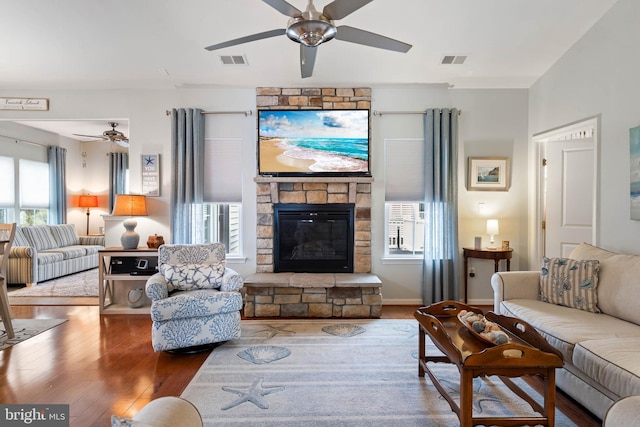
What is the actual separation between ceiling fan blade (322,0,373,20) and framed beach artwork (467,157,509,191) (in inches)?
A: 117

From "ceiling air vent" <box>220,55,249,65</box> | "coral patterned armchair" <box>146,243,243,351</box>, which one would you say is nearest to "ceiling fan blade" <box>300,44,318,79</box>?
"ceiling air vent" <box>220,55,249,65</box>

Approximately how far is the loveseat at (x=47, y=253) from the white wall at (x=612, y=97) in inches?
299

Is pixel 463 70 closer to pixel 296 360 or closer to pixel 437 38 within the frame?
pixel 437 38

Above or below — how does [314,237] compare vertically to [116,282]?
above

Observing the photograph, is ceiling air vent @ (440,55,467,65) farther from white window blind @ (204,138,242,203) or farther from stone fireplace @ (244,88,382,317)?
white window blind @ (204,138,242,203)

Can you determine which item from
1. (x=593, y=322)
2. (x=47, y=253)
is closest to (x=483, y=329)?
(x=593, y=322)

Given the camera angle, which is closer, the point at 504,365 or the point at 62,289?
the point at 504,365

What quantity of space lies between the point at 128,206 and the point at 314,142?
2396 millimetres

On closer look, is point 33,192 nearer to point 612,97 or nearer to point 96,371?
point 96,371

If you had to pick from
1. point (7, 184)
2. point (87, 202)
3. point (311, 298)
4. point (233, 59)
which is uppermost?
point (233, 59)

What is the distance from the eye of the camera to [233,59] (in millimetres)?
3973

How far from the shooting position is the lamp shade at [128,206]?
4195 mm

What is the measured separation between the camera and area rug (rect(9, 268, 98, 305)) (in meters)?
4.92

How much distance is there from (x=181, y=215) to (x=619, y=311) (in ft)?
14.6
